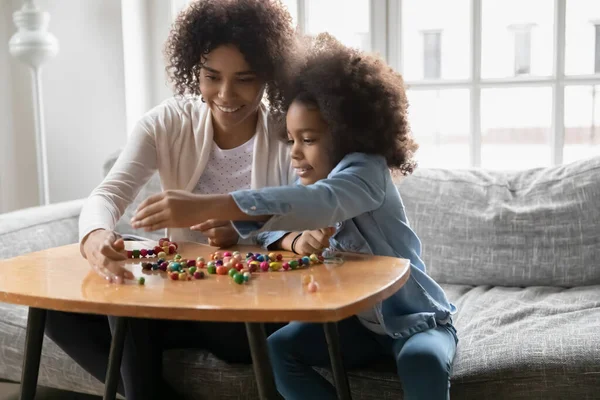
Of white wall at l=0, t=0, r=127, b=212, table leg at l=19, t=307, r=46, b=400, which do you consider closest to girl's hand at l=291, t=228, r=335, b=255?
table leg at l=19, t=307, r=46, b=400

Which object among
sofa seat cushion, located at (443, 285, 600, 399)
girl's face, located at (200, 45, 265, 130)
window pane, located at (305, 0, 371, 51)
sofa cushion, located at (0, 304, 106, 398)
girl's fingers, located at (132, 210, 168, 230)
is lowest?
sofa cushion, located at (0, 304, 106, 398)

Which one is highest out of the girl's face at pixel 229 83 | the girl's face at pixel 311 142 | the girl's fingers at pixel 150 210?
the girl's face at pixel 229 83

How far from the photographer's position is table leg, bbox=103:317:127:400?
5.29ft

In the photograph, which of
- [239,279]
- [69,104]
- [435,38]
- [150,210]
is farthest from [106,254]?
[69,104]

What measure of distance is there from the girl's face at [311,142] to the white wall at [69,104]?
1560mm

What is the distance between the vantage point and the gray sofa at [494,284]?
170 cm

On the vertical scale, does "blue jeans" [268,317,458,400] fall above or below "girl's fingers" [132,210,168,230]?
below

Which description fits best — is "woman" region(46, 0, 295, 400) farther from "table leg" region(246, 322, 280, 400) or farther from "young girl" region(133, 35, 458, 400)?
"table leg" region(246, 322, 280, 400)

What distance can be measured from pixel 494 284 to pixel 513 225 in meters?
0.18

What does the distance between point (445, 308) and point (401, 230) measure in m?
0.19

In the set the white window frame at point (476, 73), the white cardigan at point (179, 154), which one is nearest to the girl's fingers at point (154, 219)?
the white cardigan at point (179, 154)

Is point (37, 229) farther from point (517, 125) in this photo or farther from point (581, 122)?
point (581, 122)

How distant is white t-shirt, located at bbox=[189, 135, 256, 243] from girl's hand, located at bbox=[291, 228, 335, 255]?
38 centimetres

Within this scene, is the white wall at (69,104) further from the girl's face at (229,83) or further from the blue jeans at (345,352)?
the blue jeans at (345,352)
